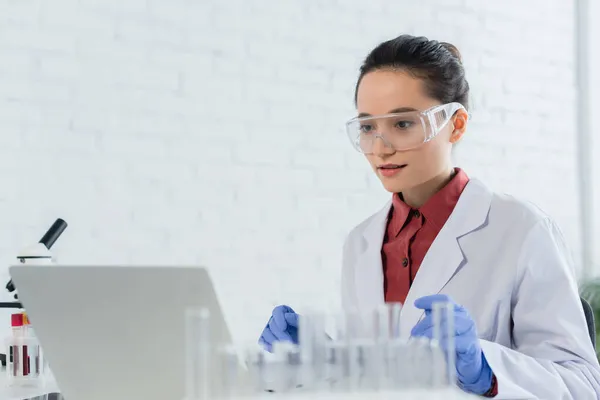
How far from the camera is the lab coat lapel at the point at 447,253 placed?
1.89 m

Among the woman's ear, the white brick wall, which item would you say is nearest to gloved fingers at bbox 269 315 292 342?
the woman's ear

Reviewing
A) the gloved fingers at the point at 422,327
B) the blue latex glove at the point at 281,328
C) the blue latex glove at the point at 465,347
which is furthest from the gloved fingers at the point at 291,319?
the gloved fingers at the point at 422,327

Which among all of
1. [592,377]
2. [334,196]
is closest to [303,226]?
[334,196]

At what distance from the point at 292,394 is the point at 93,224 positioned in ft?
6.23

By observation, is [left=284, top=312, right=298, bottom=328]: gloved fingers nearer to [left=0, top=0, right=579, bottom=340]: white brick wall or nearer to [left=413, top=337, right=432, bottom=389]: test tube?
[left=413, top=337, right=432, bottom=389]: test tube

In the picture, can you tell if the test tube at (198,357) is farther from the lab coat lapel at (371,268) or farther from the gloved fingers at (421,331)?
the lab coat lapel at (371,268)

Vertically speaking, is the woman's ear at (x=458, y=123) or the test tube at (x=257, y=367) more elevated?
the woman's ear at (x=458, y=123)

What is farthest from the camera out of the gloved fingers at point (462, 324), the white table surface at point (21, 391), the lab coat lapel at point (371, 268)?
the lab coat lapel at point (371, 268)

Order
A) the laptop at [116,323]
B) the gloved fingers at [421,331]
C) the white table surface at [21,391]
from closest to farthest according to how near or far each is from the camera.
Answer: the laptop at [116,323] < the gloved fingers at [421,331] < the white table surface at [21,391]

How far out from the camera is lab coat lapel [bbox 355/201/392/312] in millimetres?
2072

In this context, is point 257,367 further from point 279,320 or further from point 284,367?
point 279,320

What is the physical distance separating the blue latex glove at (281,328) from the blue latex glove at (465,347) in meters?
0.39

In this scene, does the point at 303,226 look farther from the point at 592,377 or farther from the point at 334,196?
the point at 592,377

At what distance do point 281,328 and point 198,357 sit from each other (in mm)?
741
